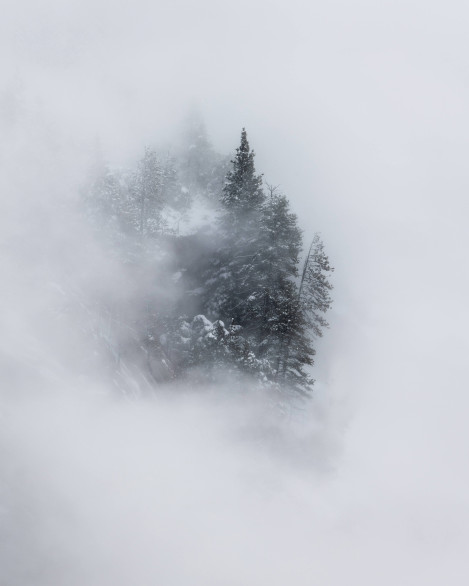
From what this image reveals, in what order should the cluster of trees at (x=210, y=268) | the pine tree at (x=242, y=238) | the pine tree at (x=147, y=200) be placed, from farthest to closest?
the pine tree at (x=147, y=200) < the pine tree at (x=242, y=238) < the cluster of trees at (x=210, y=268)

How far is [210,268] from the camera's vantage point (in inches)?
1502

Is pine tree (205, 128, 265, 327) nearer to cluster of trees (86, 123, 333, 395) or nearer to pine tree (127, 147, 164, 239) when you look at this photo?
cluster of trees (86, 123, 333, 395)

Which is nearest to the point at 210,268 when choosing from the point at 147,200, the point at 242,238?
the point at 242,238

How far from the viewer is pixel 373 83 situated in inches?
2594

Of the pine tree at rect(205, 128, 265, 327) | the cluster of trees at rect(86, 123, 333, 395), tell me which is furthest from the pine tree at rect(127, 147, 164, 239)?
the pine tree at rect(205, 128, 265, 327)

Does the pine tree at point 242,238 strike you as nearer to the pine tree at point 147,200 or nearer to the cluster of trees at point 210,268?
the cluster of trees at point 210,268

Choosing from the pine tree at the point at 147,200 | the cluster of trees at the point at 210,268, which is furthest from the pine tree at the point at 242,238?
the pine tree at the point at 147,200

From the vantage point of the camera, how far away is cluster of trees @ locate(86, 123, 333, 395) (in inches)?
1122

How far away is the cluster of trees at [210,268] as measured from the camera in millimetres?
28500

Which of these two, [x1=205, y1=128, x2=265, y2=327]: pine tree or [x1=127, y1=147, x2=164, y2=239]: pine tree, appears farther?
[x1=127, y1=147, x2=164, y2=239]: pine tree

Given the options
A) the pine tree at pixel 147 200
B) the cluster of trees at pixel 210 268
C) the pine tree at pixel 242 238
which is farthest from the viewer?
the pine tree at pixel 147 200

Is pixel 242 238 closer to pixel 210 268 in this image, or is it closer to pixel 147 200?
pixel 210 268

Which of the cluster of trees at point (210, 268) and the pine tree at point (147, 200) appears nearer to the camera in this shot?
the cluster of trees at point (210, 268)

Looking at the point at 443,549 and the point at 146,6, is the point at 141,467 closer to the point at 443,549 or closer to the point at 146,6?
the point at 443,549
